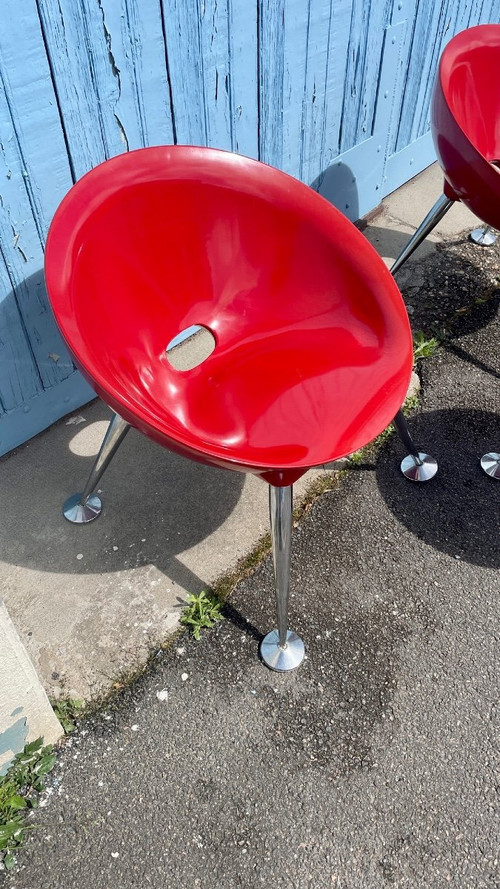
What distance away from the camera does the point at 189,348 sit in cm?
244

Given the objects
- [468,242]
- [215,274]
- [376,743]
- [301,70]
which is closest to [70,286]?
[215,274]

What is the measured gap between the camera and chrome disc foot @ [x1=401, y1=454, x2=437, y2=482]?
211 cm

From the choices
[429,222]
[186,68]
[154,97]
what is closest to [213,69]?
[186,68]

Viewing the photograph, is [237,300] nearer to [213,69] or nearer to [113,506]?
[113,506]

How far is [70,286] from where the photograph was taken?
1311 mm

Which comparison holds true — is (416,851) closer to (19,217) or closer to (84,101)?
(19,217)

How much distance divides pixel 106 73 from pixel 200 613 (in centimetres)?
139

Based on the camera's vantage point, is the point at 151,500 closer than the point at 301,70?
Yes

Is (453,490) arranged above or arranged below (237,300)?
below

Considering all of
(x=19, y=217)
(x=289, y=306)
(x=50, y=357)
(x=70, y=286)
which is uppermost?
(x=70, y=286)

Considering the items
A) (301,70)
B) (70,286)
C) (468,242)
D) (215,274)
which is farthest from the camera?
(468,242)

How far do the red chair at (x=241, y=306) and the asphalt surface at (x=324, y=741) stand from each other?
0.14 metres

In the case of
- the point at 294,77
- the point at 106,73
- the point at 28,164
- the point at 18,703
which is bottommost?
the point at 18,703

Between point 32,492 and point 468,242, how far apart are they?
7.42ft
